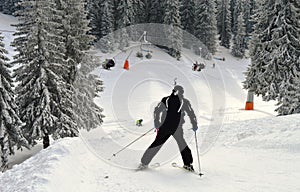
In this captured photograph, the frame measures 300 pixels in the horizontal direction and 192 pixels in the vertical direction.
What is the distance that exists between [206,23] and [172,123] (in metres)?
57.1

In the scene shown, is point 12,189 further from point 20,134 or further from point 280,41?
point 280,41

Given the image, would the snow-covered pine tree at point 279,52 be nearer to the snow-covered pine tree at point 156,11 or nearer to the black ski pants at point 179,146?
the black ski pants at point 179,146

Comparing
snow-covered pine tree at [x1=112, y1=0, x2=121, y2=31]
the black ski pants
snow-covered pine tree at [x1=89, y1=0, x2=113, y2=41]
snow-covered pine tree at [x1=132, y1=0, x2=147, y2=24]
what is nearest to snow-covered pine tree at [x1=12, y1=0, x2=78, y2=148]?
the black ski pants

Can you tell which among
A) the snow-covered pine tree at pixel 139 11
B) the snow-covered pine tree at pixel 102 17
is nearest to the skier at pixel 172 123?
the snow-covered pine tree at pixel 102 17

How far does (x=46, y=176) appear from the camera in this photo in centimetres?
525

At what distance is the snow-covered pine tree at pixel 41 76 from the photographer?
16.1 m

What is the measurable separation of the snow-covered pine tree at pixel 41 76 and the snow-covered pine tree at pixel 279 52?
13.7m

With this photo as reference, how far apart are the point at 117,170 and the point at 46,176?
178cm

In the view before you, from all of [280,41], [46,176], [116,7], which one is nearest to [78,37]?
[280,41]

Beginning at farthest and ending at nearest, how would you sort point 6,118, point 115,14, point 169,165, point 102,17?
1. point 115,14
2. point 102,17
3. point 6,118
4. point 169,165

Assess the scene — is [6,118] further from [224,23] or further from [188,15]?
[224,23]

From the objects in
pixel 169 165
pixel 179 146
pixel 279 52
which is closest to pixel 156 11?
pixel 279 52

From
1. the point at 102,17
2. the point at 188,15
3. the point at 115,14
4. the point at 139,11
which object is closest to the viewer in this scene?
the point at 102,17

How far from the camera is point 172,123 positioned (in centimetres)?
685
